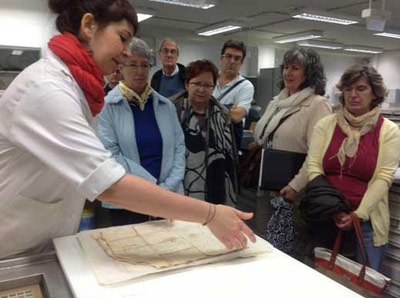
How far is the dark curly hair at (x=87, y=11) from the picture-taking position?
0.90 m

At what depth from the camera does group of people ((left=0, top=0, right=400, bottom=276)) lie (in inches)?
30.2

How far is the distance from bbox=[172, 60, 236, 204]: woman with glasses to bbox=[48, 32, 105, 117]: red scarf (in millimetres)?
1034

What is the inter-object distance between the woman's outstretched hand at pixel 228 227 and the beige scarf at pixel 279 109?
1.39 metres

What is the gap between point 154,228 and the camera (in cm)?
110

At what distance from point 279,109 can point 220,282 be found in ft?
5.43

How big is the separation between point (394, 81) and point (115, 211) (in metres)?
10.7

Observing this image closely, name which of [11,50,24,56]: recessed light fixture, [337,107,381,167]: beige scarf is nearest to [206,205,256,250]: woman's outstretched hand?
[337,107,381,167]: beige scarf

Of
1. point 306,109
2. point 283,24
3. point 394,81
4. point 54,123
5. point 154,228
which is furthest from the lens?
point 394,81

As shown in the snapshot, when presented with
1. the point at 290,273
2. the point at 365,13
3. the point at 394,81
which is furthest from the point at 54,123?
the point at 394,81

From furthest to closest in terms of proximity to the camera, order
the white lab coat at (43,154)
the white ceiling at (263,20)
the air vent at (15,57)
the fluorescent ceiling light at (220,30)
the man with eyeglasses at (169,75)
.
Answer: the fluorescent ceiling light at (220,30) < the white ceiling at (263,20) < the air vent at (15,57) < the man with eyeglasses at (169,75) < the white lab coat at (43,154)

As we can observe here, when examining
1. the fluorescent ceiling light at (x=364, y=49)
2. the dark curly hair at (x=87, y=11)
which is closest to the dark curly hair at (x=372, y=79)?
the dark curly hair at (x=87, y=11)

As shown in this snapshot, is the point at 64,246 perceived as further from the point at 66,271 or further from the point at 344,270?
the point at 344,270

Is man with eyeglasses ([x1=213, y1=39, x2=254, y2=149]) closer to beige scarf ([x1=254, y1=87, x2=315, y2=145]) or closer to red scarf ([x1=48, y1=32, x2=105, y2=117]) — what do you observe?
beige scarf ([x1=254, y1=87, x2=315, y2=145])

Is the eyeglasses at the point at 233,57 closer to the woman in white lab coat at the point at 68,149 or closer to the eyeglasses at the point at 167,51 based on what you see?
the eyeglasses at the point at 167,51
